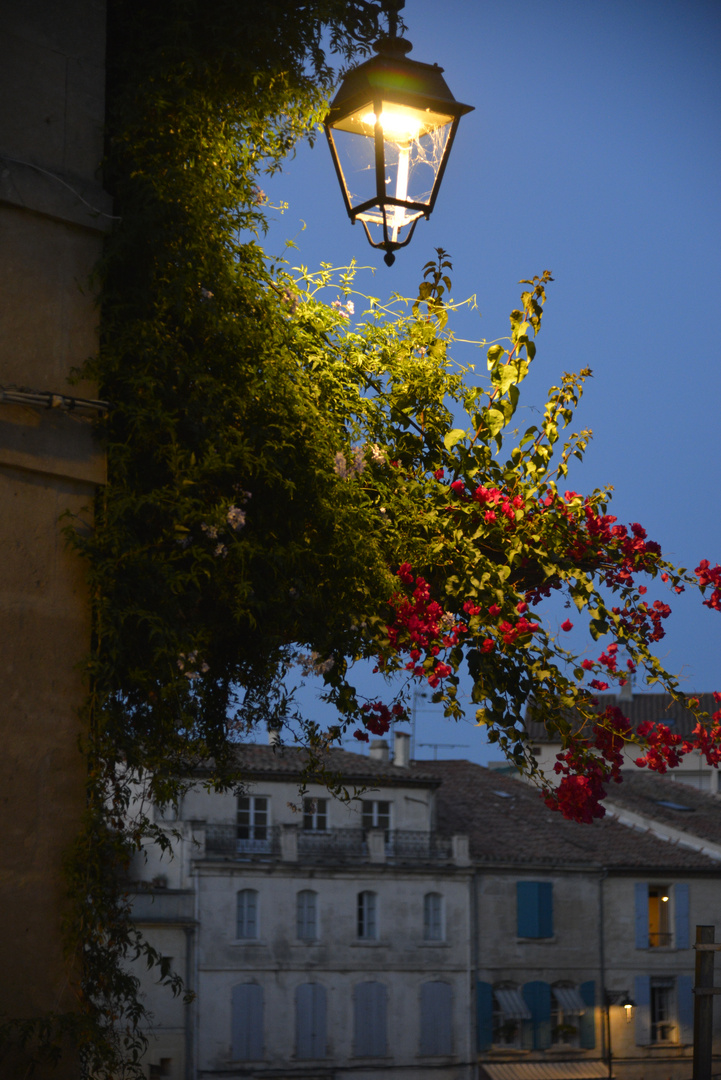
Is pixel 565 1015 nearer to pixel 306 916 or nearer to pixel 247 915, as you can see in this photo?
pixel 306 916

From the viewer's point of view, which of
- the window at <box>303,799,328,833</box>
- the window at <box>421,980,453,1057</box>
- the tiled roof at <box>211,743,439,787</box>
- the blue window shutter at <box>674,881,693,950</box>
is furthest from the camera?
the blue window shutter at <box>674,881,693,950</box>

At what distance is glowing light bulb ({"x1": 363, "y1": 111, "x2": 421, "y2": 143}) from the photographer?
382cm

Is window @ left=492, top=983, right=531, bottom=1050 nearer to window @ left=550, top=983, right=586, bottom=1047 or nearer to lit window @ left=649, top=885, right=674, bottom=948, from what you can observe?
window @ left=550, top=983, right=586, bottom=1047

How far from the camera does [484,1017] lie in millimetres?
31891

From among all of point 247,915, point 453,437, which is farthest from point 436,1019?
point 453,437

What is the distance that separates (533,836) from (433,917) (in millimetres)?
3812

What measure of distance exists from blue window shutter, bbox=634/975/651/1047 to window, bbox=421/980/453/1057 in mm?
5545

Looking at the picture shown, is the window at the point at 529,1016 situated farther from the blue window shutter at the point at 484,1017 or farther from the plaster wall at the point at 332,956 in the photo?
the plaster wall at the point at 332,956

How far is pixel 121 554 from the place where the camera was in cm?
320

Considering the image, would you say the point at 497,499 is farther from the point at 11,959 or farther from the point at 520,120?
the point at 520,120

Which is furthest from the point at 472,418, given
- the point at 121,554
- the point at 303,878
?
the point at 303,878

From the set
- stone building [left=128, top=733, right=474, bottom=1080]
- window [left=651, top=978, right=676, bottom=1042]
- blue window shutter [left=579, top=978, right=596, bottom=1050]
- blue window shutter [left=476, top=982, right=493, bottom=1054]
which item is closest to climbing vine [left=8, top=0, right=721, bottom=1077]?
stone building [left=128, top=733, right=474, bottom=1080]

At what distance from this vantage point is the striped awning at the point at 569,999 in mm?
32875

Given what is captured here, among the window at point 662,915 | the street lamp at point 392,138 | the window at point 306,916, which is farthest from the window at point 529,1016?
the street lamp at point 392,138
